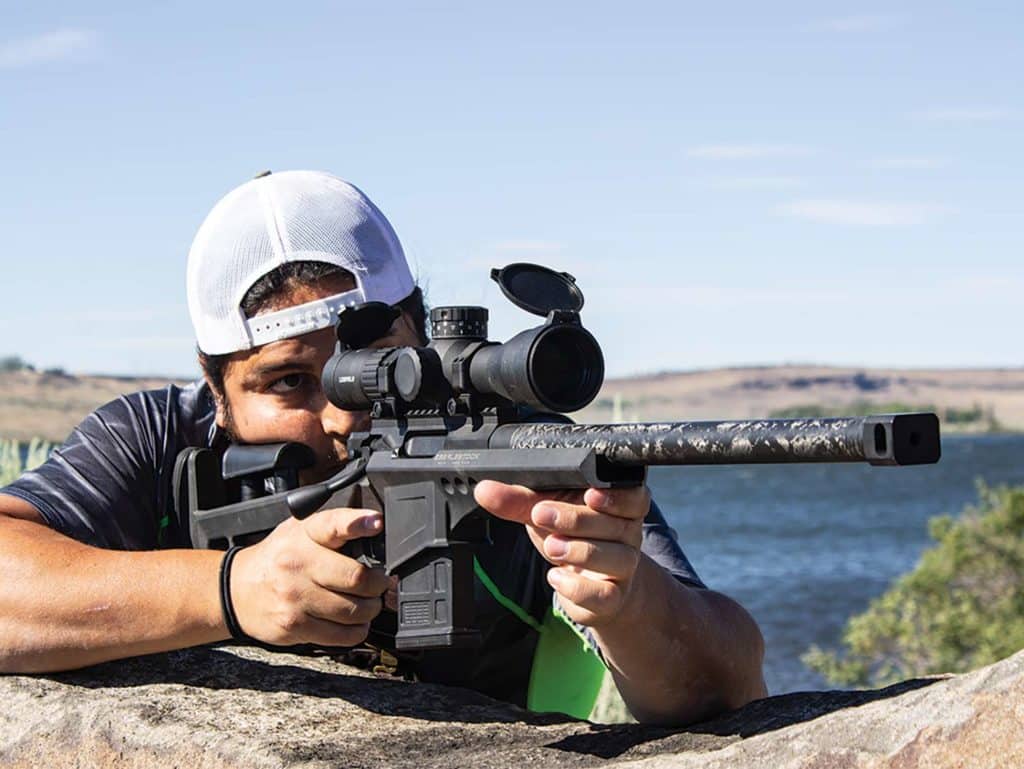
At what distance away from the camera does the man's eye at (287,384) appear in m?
3.96

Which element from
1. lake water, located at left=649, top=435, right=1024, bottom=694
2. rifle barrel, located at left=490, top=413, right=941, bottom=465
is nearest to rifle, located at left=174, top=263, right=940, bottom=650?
rifle barrel, located at left=490, top=413, right=941, bottom=465

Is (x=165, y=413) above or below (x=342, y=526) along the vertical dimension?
above

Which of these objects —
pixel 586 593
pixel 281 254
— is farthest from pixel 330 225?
pixel 586 593

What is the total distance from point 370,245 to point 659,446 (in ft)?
5.43

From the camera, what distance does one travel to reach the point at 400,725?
348 centimetres

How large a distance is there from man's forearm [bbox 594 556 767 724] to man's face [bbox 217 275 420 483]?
101 centimetres

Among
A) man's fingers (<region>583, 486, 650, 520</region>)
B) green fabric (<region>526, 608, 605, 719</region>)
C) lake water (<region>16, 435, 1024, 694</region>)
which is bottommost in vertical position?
lake water (<region>16, 435, 1024, 694</region>)

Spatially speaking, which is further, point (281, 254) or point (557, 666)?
point (557, 666)

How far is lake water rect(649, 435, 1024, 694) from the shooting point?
104 feet

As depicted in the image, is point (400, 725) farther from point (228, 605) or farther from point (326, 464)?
point (326, 464)

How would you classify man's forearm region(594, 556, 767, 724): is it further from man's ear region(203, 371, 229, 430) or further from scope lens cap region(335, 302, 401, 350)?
man's ear region(203, 371, 229, 430)

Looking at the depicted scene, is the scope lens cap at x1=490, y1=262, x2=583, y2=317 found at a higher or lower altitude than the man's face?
higher

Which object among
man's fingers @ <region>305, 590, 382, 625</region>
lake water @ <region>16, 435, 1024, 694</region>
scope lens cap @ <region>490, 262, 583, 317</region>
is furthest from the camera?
lake water @ <region>16, 435, 1024, 694</region>

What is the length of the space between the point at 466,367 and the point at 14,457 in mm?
6193
